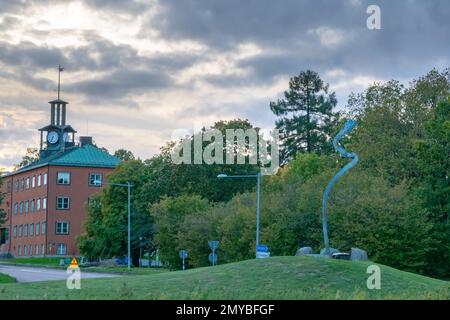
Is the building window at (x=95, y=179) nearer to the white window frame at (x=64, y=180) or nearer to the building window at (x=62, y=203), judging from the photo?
the white window frame at (x=64, y=180)

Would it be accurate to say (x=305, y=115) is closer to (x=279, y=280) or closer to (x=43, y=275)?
(x=43, y=275)

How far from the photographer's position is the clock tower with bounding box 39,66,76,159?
120m

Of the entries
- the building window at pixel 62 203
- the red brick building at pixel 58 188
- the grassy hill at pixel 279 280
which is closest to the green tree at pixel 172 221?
the grassy hill at pixel 279 280

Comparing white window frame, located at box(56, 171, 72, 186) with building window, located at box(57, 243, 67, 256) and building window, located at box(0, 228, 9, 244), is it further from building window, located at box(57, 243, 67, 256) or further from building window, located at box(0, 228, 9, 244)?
building window, located at box(0, 228, 9, 244)

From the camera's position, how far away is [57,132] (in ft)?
398

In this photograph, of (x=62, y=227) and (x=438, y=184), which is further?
(x=62, y=227)

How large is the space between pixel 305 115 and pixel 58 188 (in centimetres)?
A: 3600

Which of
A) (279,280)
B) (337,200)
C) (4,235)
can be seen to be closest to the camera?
(279,280)

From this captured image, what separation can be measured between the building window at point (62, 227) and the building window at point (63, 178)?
5748mm

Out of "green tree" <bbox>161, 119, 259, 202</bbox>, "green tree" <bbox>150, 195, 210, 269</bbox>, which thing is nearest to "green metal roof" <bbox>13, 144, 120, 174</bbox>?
"green tree" <bbox>161, 119, 259, 202</bbox>

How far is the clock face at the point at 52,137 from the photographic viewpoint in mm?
121375

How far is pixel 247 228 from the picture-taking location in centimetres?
Answer: 5634

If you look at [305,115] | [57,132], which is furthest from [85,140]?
[305,115]

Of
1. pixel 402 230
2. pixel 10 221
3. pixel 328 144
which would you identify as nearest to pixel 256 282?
pixel 402 230
